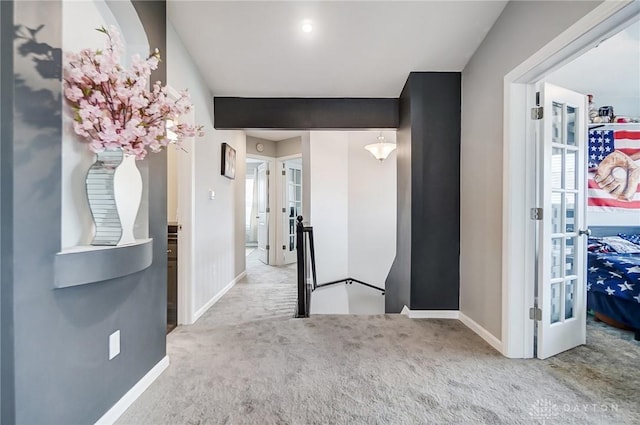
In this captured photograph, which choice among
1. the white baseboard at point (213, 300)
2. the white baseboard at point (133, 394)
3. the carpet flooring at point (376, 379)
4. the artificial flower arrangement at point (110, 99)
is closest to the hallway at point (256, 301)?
the white baseboard at point (213, 300)

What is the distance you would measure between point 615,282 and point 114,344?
3793mm

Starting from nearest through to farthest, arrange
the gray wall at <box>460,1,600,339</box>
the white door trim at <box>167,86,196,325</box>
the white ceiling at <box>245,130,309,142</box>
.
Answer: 1. the gray wall at <box>460,1,600,339</box>
2. the white door trim at <box>167,86,196,325</box>
3. the white ceiling at <box>245,130,309,142</box>

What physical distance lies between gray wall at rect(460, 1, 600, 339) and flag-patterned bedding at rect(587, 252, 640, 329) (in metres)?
1.22

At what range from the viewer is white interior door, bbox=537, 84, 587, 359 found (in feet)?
6.83

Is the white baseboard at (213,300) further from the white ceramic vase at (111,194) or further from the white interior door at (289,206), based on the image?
the white interior door at (289,206)

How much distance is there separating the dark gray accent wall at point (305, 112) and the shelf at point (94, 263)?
2.26m

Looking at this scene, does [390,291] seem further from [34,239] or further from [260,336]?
[34,239]

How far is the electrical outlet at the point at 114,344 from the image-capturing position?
147 cm

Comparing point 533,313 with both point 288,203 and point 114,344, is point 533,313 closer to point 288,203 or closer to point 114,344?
point 114,344

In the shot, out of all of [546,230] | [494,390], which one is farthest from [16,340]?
[546,230]

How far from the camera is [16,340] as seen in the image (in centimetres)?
101

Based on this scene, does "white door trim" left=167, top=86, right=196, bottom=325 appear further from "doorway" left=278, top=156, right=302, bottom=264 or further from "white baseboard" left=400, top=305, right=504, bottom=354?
"doorway" left=278, top=156, right=302, bottom=264

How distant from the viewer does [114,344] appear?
4.91 ft

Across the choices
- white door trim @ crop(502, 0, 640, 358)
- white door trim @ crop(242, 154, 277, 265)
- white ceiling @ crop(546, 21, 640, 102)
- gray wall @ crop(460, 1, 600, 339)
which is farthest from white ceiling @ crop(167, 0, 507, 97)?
white door trim @ crop(242, 154, 277, 265)
